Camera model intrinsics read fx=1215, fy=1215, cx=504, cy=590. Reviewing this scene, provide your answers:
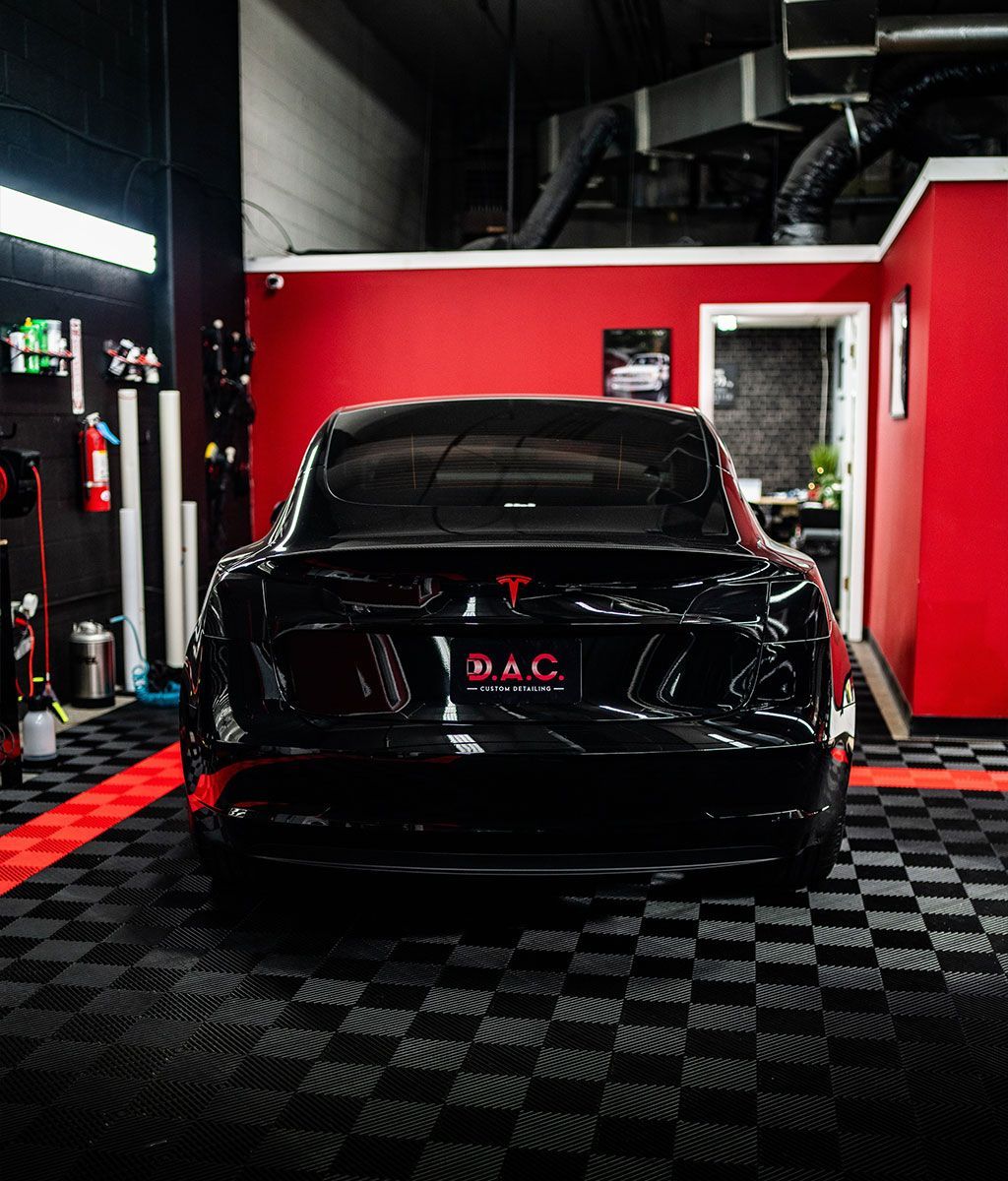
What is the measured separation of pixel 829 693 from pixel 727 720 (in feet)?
0.90

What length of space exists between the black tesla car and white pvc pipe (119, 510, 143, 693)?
375 cm

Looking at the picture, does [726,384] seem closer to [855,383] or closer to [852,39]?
[855,383]

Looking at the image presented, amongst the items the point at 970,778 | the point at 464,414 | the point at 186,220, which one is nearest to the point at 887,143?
the point at 186,220

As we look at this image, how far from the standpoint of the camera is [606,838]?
237cm

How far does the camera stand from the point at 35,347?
529cm

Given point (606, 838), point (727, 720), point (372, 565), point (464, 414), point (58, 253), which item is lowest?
point (606, 838)

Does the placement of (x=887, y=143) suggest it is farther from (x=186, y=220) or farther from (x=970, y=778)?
(x=970, y=778)

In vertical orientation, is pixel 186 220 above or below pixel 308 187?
below

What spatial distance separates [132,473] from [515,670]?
426cm

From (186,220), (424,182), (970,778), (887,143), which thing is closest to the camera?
(970,778)

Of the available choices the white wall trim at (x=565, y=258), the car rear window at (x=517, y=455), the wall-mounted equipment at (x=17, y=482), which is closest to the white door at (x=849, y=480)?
the white wall trim at (x=565, y=258)

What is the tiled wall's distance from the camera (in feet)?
46.6

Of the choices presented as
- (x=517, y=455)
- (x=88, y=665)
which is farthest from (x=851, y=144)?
(x=517, y=455)

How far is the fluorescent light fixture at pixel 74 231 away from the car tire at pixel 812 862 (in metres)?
4.25
